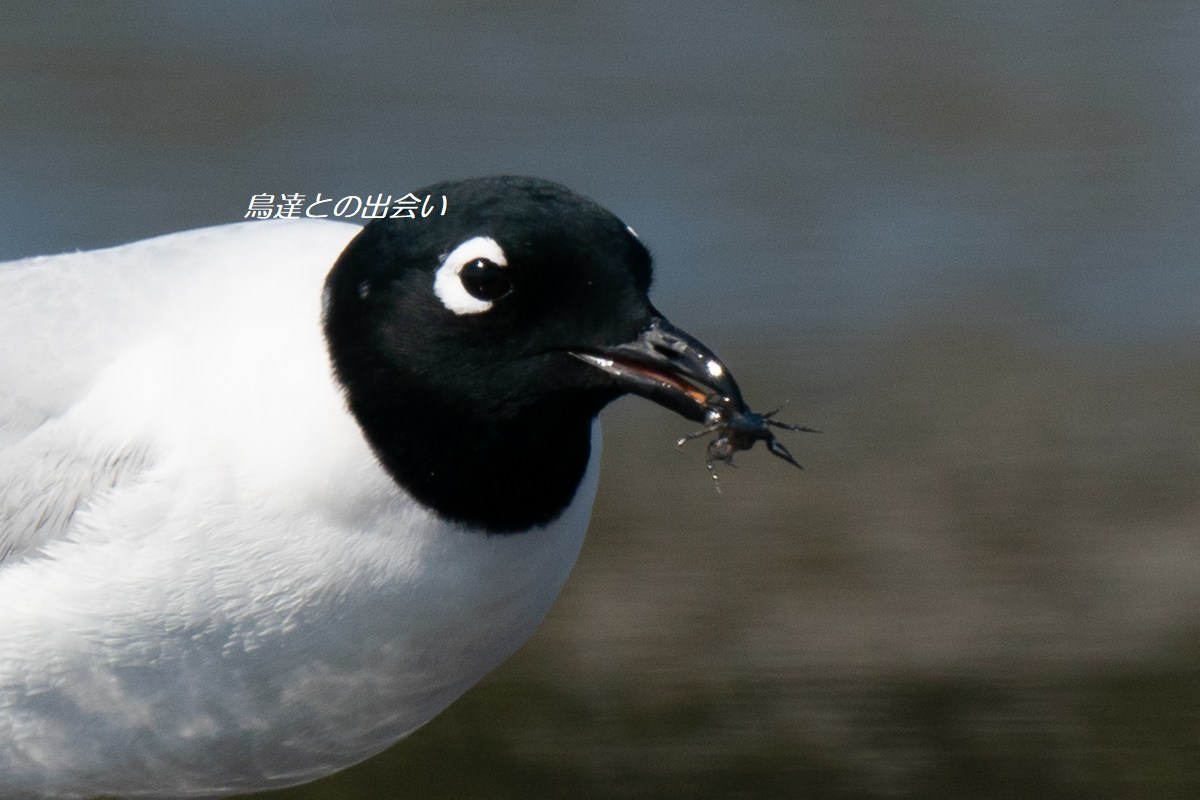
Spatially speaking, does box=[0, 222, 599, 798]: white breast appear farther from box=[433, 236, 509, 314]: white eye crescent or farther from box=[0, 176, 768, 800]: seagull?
box=[433, 236, 509, 314]: white eye crescent

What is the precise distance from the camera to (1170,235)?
8.19 meters

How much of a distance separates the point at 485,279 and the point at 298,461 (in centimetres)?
42

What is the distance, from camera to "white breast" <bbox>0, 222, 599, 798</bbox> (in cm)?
319

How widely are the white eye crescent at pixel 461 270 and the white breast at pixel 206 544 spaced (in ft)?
0.86

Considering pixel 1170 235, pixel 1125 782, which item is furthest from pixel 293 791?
pixel 1170 235

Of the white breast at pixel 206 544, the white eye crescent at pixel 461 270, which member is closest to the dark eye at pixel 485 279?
the white eye crescent at pixel 461 270

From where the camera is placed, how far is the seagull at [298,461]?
3.09m

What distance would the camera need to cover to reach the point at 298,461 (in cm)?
317

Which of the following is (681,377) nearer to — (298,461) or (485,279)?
(485,279)

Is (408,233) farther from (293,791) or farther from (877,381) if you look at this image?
(877,381)

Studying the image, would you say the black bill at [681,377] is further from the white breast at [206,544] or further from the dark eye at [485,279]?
the white breast at [206,544]

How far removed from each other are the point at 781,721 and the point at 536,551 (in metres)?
2.04

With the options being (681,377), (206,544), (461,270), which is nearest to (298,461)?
(206,544)

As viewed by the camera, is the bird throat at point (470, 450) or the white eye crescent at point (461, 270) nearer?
the white eye crescent at point (461, 270)
